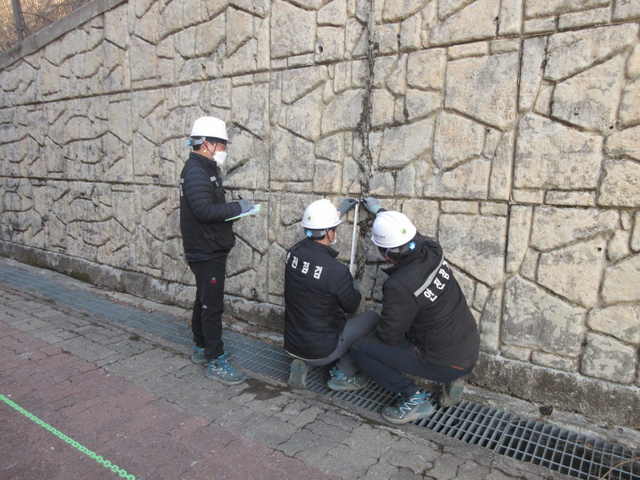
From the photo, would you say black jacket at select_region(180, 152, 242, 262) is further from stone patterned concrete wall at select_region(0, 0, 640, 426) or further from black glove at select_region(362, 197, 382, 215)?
black glove at select_region(362, 197, 382, 215)

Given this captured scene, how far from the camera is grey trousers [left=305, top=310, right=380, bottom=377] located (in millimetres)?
3480

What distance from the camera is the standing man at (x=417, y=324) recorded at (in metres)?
2.96

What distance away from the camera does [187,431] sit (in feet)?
9.70

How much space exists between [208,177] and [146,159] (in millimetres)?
2341

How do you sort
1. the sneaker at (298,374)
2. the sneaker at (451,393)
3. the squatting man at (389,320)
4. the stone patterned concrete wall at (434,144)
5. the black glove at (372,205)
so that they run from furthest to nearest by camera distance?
the black glove at (372,205) → the sneaker at (298,374) → the sneaker at (451,393) → the squatting man at (389,320) → the stone patterned concrete wall at (434,144)

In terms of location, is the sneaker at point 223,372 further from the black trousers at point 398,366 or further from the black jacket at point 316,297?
the black trousers at point 398,366

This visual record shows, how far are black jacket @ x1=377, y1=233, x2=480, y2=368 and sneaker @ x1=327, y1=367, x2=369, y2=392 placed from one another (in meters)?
0.66

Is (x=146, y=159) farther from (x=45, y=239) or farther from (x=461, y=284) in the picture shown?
(x=461, y=284)

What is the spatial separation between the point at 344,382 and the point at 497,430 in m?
1.17

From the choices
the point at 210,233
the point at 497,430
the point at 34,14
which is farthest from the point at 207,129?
the point at 34,14

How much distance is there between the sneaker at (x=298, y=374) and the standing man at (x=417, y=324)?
61cm

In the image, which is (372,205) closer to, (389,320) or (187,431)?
(389,320)

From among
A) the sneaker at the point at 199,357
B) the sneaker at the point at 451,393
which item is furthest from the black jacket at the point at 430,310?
the sneaker at the point at 199,357

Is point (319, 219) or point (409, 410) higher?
point (319, 219)
